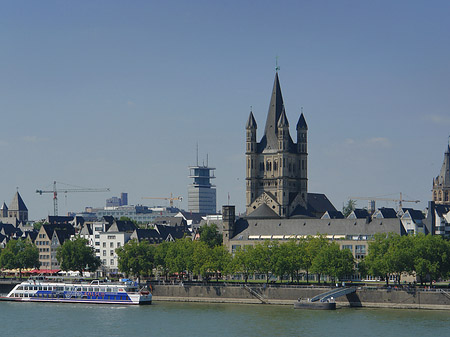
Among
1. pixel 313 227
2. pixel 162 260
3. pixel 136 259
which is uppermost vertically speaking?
pixel 313 227

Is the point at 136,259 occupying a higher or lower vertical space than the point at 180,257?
lower

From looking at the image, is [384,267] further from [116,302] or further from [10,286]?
[10,286]

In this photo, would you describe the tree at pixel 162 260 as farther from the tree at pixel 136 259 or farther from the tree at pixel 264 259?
the tree at pixel 264 259

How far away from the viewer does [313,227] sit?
597ft

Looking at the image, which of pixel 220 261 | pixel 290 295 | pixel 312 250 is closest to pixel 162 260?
pixel 220 261

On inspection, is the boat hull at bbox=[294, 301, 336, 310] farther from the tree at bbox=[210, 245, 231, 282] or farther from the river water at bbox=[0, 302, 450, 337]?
the tree at bbox=[210, 245, 231, 282]

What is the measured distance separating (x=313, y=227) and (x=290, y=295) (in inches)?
1494

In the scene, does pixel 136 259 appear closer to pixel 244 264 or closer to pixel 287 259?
pixel 244 264

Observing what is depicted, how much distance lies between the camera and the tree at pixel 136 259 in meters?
→ 169

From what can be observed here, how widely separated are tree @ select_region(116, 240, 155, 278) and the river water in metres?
24.3

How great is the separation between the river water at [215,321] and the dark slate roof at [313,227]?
3717 cm

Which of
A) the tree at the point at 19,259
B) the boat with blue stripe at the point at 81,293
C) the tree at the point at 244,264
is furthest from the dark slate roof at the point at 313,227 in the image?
the tree at the point at 19,259

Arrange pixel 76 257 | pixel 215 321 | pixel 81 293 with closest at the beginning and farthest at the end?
pixel 215 321 < pixel 81 293 < pixel 76 257

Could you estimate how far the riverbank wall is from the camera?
13500 cm
